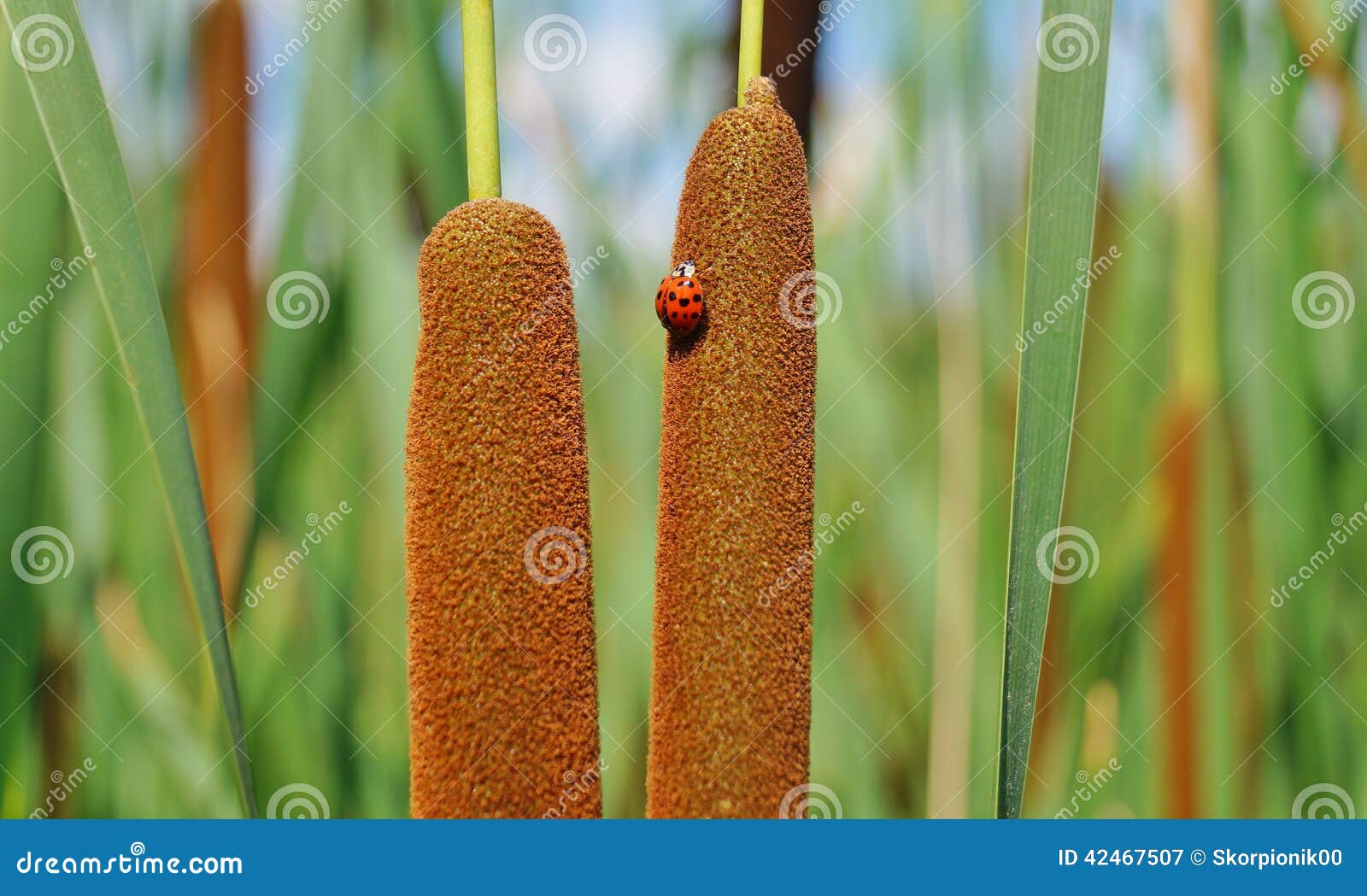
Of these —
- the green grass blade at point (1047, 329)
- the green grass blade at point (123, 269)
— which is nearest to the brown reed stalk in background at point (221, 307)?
the green grass blade at point (123, 269)

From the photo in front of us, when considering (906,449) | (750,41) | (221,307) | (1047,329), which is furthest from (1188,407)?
(221,307)

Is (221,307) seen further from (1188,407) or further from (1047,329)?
(1188,407)

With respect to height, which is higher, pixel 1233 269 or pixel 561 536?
pixel 1233 269

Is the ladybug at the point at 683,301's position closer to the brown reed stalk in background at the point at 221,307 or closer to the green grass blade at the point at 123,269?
the green grass blade at the point at 123,269

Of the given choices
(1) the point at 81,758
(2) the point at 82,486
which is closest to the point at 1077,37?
(2) the point at 82,486

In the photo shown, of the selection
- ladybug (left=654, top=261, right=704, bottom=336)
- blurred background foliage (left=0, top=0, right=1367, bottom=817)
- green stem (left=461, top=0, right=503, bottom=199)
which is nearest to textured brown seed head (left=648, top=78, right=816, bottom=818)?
ladybug (left=654, top=261, right=704, bottom=336)

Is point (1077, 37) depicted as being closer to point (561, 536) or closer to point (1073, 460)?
point (561, 536)
